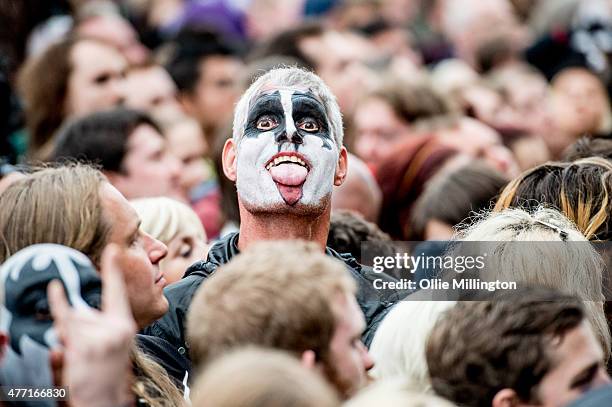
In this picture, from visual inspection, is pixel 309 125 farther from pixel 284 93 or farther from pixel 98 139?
pixel 98 139

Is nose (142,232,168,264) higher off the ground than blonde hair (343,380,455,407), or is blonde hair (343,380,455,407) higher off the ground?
nose (142,232,168,264)

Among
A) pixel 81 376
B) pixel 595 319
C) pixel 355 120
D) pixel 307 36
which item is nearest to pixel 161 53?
pixel 307 36

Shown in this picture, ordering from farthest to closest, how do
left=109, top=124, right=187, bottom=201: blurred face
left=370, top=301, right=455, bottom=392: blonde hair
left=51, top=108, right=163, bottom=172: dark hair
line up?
left=109, top=124, right=187, bottom=201: blurred face, left=51, top=108, right=163, bottom=172: dark hair, left=370, top=301, right=455, bottom=392: blonde hair

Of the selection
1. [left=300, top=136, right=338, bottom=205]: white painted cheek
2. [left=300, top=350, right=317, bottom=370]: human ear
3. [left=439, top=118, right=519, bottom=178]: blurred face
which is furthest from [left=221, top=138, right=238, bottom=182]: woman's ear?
[left=439, top=118, right=519, bottom=178]: blurred face

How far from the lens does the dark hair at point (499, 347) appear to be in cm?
358

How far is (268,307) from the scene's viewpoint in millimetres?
3477

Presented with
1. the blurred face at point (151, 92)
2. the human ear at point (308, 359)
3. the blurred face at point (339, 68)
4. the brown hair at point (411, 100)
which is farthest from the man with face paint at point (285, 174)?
the blurred face at point (339, 68)

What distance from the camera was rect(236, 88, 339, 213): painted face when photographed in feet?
16.0

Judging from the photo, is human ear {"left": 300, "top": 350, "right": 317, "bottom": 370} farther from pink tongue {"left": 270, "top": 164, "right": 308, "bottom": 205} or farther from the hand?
pink tongue {"left": 270, "top": 164, "right": 308, "bottom": 205}

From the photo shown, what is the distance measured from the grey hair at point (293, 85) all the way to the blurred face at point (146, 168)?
2.16 meters

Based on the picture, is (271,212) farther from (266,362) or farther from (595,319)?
(266,362)

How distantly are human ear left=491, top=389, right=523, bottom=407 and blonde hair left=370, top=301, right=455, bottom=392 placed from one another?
0.32 meters

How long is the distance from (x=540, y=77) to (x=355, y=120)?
2.65m

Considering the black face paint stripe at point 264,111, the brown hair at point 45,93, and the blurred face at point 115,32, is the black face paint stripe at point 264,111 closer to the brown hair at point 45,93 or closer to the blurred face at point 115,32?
the brown hair at point 45,93
